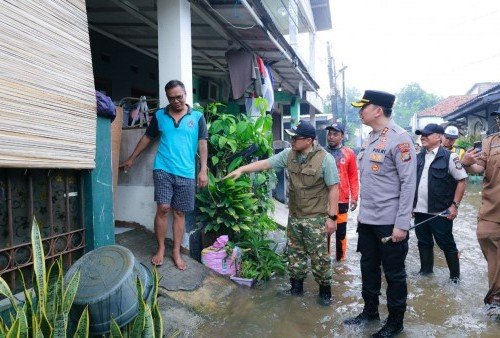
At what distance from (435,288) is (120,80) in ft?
21.3

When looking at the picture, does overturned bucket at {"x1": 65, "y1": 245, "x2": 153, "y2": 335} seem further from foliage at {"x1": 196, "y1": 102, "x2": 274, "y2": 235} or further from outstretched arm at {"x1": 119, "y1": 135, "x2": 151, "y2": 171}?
foliage at {"x1": 196, "y1": 102, "x2": 274, "y2": 235}

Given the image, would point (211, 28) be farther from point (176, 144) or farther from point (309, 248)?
point (309, 248)

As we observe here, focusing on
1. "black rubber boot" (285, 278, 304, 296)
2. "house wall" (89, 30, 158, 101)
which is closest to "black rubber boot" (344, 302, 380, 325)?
"black rubber boot" (285, 278, 304, 296)

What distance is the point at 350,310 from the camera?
359 cm

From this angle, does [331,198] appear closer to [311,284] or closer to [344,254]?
[311,284]

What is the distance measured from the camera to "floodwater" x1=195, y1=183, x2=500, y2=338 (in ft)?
10.3

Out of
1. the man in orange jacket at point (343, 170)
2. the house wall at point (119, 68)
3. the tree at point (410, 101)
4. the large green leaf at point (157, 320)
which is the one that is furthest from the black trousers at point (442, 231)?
the tree at point (410, 101)

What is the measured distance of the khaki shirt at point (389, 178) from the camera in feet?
9.35

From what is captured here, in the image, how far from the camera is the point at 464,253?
5.66 m

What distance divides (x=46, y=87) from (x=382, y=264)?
9.47 ft

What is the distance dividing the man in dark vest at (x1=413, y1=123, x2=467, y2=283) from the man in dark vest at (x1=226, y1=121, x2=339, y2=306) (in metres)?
1.34

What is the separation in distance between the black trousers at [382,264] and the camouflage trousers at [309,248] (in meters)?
0.49

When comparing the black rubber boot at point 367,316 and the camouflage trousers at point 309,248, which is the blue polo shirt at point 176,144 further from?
the black rubber boot at point 367,316

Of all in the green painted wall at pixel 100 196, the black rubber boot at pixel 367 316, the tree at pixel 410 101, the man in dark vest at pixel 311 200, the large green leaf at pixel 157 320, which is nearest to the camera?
the large green leaf at pixel 157 320
